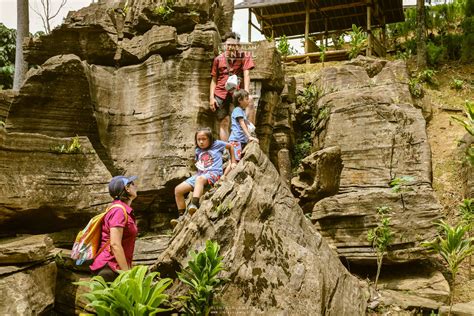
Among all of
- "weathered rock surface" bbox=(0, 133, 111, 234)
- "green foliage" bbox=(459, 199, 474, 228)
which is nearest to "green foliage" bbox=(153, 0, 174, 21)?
"weathered rock surface" bbox=(0, 133, 111, 234)

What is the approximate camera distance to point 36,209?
6.97m

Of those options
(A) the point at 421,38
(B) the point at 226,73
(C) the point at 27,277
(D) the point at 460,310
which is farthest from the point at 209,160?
(A) the point at 421,38

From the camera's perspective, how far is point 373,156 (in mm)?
10273

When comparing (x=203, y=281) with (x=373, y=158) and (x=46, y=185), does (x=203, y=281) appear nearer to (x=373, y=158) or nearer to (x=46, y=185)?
(x=46, y=185)

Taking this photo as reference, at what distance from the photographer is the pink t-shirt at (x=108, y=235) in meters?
4.68

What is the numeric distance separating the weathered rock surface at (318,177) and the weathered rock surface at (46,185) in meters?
4.10

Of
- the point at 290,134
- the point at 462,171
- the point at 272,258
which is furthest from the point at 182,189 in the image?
the point at 462,171

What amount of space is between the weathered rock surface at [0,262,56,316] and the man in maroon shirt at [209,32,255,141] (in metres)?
3.73

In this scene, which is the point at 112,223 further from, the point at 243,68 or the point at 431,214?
the point at 431,214

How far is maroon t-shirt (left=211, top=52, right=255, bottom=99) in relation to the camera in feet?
27.3

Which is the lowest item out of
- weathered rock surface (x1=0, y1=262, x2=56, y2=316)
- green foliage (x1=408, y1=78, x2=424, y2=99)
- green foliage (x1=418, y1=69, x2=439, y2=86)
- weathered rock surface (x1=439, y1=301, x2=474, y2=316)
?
weathered rock surface (x1=439, y1=301, x2=474, y2=316)

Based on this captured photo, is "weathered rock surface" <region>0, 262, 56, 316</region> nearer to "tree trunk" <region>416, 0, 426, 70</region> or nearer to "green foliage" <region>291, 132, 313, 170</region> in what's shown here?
"green foliage" <region>291, 132, 313, 170</region>

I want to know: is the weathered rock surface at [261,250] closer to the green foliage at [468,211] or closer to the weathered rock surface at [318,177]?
the weathered rock surface at [318,177]

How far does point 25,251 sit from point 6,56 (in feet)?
46.2
